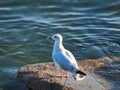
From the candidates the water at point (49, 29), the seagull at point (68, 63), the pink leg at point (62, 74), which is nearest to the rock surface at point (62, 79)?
the pink leg at point (62, 74)

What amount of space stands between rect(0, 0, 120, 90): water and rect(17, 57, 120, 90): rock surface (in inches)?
30.9

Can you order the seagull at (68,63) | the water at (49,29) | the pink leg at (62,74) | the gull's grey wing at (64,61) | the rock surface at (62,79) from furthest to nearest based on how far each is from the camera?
the water at (49,29)
the pink leg at (62,74)
the rock surface at (62,79)
the gull's grey wing at (64,61)
the seagull at (68,63)

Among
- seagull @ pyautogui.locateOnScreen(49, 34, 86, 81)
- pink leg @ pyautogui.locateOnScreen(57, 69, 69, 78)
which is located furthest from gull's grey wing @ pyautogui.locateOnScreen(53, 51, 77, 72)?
pink leg @ pyautogui.locateOnScreen(57, 69, 69, 78)

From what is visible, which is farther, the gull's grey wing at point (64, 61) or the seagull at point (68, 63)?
the gull's grey wing at point (64, 61)

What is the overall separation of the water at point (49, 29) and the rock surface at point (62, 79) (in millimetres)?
785

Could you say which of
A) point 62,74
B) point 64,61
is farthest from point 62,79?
point 64,61

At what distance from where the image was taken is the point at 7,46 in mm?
14062

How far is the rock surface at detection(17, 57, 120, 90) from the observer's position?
1007 centimetres

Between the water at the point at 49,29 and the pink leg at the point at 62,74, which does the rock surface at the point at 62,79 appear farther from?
the water at the point at 49,29

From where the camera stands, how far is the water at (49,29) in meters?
13.3

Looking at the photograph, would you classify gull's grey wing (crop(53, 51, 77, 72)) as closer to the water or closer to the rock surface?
the rock surface

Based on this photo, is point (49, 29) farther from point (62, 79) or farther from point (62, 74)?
point (62, 79)

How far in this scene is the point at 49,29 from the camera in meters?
15.6

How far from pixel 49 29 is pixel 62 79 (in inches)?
219
